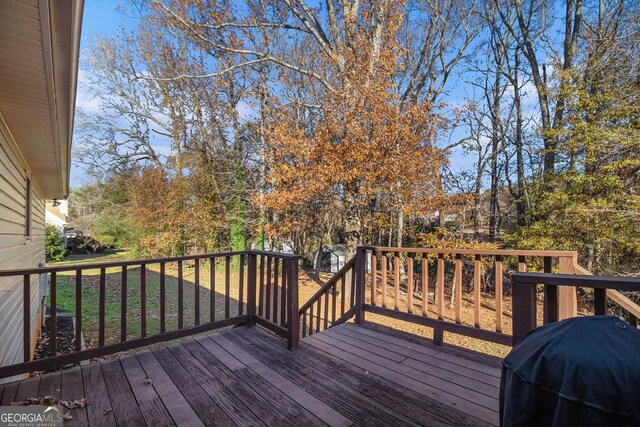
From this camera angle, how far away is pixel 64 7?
145cm

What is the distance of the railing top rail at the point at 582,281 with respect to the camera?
1.41 m

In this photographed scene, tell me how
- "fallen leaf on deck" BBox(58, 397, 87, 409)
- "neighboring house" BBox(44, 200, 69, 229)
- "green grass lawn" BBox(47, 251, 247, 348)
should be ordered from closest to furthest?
"fallen leaf on deck" BBox(58, 397, 87, 409) → "green grass lawn" BBox(47, 251, 247, 348) → "neighboring house" BBox(44, 200, 69, 229)

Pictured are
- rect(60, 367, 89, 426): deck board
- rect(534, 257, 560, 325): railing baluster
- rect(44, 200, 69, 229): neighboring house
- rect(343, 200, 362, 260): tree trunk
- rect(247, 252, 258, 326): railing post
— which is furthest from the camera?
rect(44, 200, 69, 229): neighboring house

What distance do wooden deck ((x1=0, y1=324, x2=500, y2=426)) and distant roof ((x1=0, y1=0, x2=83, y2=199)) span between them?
7.19 feet

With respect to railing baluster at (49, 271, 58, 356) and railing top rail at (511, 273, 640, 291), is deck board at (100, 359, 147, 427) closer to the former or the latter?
railing baluster at (49, 271, 58, 356)

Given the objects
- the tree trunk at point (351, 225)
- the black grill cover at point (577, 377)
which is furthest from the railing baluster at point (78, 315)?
the tree trunk at point (351, 225)

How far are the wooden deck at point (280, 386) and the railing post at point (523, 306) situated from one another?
58cm

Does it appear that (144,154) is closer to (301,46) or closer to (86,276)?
(86,276)

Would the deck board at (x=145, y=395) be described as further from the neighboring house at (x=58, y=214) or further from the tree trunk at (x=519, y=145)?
the neighboring house at (x=58, y=214)

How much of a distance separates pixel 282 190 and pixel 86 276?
33.1 ft

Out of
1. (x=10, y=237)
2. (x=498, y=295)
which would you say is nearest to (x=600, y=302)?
(x=498, y=295)

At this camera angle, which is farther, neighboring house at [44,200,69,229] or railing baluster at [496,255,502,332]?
neighboring house at [44,200,69,229]

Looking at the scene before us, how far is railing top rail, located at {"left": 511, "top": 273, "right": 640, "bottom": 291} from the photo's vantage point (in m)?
1.41

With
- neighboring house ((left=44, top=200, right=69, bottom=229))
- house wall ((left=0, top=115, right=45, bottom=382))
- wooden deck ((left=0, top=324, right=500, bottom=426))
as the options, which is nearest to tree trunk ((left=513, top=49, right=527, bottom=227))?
wooden deck ((left=0, top=324, right=500, bottom=426))
